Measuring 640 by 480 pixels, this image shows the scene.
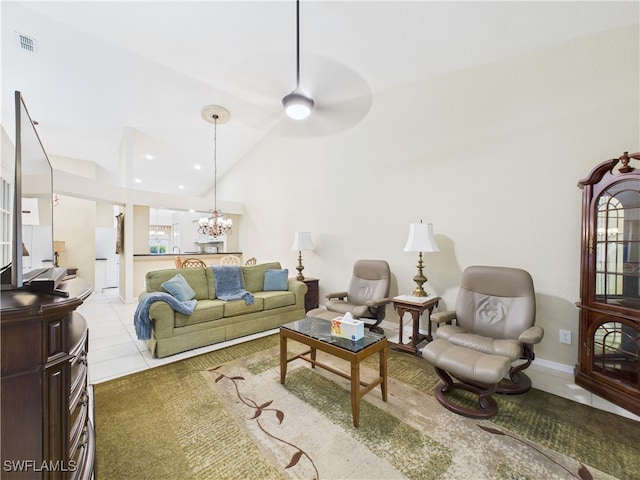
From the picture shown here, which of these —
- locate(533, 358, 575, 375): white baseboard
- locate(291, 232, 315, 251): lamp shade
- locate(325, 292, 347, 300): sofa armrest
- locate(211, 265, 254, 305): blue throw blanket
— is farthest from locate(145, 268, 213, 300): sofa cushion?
locate(533, 358, 575, 375): white baseboard

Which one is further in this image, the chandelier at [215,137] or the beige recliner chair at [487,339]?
the chandelier at [215,137]

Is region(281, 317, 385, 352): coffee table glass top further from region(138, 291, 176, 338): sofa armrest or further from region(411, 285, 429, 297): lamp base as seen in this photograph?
region(138, 291, 176, 338): sofa armrest

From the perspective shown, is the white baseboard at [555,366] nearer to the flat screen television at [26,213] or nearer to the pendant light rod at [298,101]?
the pendant light rod at [298,101]

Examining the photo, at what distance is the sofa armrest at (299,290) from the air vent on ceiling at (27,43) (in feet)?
14.9

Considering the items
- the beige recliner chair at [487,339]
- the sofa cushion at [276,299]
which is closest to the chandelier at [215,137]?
the sofa cushion at [276,299]

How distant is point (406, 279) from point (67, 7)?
5108mm

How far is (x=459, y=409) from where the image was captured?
1.97m

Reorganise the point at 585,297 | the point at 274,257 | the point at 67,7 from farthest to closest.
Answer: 1. the point at 274,257
2. the point at 67,7
3. the point at 585,297

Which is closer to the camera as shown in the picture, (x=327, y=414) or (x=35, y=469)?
(x=35, y=469)

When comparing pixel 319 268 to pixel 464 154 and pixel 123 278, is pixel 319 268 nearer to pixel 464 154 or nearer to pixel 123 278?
pixel 464 154

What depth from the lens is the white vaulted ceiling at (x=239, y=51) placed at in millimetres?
2600

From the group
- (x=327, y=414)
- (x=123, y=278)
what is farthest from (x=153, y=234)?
(x=327, y=414)

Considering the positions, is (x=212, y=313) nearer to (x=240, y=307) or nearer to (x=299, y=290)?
(x=240, y=307)

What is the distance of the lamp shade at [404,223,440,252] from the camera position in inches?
119
